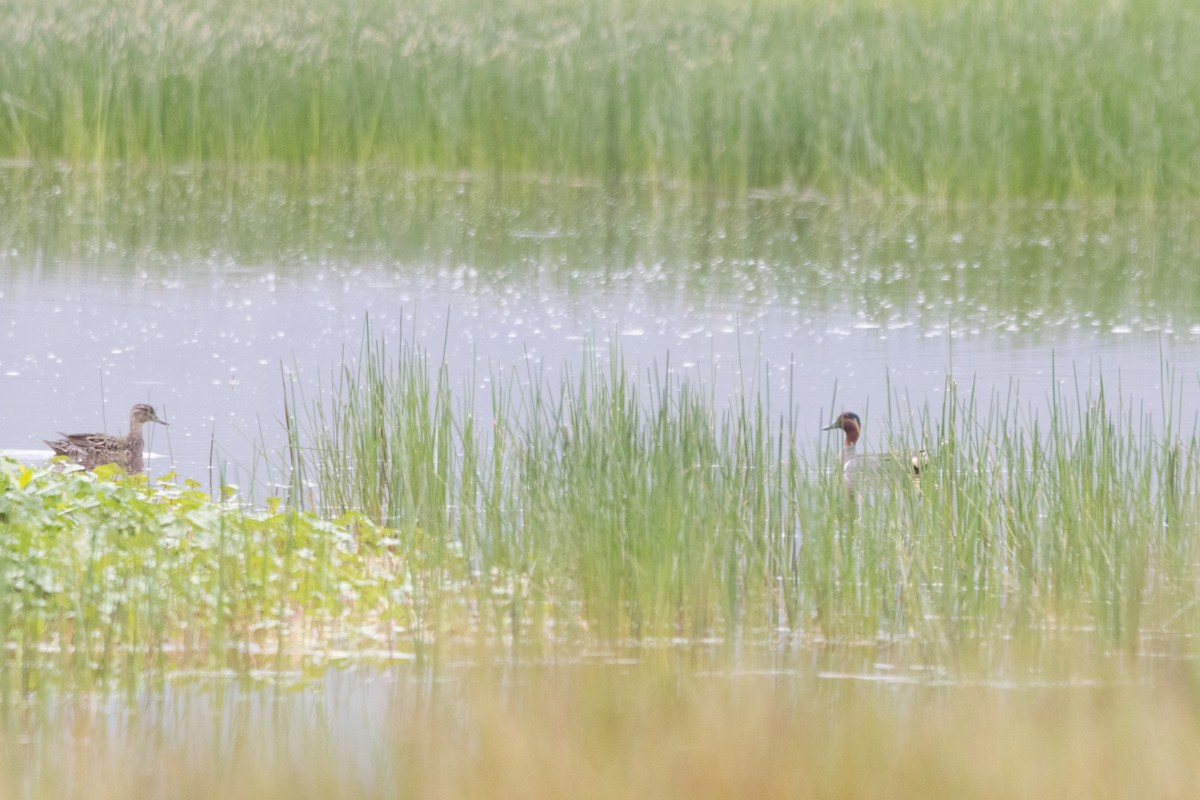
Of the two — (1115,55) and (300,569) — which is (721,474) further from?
(1115,55)

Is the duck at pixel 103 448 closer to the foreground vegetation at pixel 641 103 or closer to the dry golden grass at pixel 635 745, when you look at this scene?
the dry golden grass at pixel 635 745

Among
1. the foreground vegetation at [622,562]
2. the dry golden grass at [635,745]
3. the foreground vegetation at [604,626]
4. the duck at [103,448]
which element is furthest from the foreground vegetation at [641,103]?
the dry golden grass at [635,745]

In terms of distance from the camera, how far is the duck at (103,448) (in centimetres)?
767

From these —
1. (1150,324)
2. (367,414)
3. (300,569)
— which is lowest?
(300,569)

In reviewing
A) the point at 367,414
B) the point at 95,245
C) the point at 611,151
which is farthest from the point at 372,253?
the point at 367,414

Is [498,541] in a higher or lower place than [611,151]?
lower

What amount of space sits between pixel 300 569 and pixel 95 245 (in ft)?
28.0

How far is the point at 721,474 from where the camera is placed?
5953 millimetres

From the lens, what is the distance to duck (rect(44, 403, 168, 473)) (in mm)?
7668

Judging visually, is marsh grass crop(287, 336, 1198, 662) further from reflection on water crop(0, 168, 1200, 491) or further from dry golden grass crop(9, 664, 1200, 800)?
reflection on water crop(0, 168, 1200, 491)

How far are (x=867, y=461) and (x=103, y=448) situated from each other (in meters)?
3.07

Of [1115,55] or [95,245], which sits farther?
[1115,55]

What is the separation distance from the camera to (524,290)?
12219 mm

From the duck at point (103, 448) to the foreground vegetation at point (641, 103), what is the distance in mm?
8207
